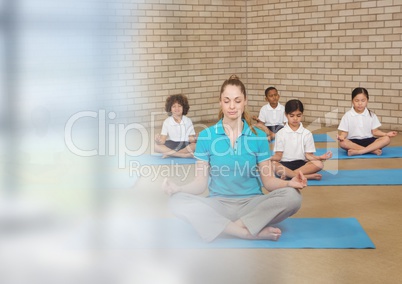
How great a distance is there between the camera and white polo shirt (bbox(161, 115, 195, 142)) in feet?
21.6

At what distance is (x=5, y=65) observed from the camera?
8.37 m

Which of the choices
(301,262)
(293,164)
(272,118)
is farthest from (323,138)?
(301,262)

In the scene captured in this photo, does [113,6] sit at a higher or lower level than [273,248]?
higher

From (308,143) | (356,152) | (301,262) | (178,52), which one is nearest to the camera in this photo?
(301,262)

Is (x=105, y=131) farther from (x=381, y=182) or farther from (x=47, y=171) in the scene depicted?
(x=381, y=182)

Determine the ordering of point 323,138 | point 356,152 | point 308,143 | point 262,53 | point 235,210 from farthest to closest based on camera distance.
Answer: point 262,53 → point 323,138 → point 356,152 → point 308,143 → point 235,210

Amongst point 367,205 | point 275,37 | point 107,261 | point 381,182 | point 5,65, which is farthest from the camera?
point 275,37

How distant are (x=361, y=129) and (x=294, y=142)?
4.94 ft

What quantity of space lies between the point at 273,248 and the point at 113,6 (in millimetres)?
6791

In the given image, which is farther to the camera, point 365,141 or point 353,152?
point 365,141

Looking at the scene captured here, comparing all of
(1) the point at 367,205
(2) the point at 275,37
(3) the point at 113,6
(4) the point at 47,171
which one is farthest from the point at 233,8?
(1) the point at 367,205

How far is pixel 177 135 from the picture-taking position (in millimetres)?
6617

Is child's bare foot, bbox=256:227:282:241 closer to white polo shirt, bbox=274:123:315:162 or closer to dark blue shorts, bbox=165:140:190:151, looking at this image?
white polo shirt, bbox=274:123:315:162

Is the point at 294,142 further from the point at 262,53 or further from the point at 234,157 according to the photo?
the point at 262,53
